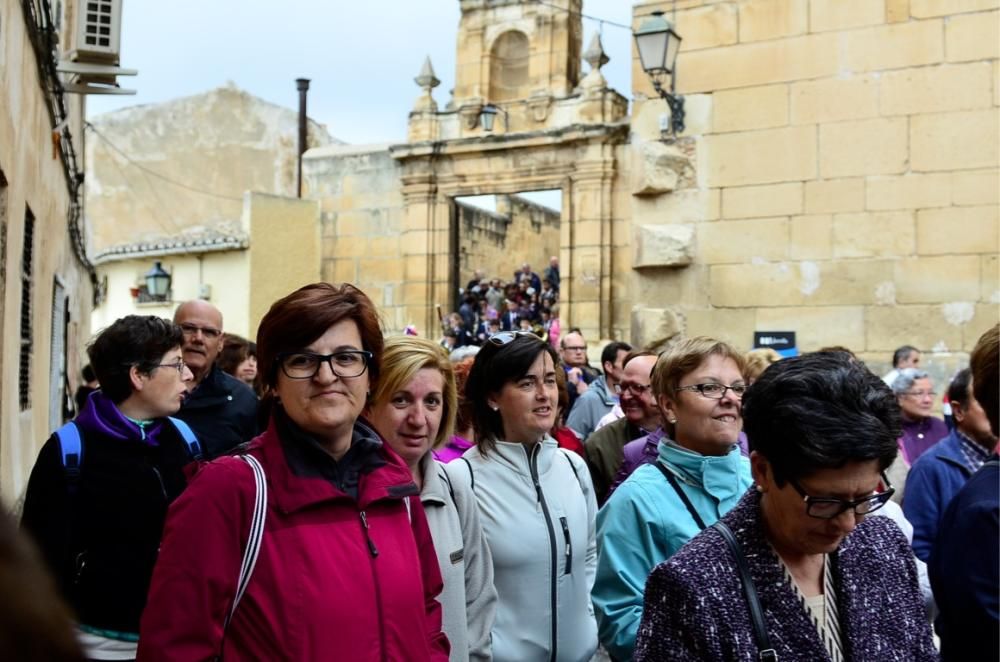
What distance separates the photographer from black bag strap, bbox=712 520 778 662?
1862 mm

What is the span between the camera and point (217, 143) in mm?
26156

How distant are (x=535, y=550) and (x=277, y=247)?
16.1m

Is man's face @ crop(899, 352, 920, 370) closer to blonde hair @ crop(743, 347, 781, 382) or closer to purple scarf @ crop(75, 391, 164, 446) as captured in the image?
blonde hair @ crop(743, 347, 781, 382)

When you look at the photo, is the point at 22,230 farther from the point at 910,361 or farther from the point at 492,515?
the point at 910,361

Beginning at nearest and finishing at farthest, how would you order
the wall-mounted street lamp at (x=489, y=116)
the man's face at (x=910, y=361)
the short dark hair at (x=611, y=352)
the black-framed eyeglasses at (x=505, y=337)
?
the black-framed eyeglasses at (x=505, y=337)
the short dark hair at (x=611, y=352)
the man's face at (x=910, y=361)
the wall-mounted street lamp at (x=489, y=116)

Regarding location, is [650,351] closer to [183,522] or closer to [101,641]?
[101,641]

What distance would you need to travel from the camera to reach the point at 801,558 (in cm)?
200

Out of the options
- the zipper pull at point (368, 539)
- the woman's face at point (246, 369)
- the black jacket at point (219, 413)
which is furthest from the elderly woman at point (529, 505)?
the woman's face at point (246, 369)

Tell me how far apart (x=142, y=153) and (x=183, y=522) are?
2528 centimetres

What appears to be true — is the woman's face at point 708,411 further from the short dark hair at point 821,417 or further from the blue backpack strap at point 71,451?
the blue backpack strap at point 71,451

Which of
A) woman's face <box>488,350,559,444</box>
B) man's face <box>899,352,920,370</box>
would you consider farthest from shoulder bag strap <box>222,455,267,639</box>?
man's face <box>899,352,920,370</box>

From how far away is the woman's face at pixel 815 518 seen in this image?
193 centimetres

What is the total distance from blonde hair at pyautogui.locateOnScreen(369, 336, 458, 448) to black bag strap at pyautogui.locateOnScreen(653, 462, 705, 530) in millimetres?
706

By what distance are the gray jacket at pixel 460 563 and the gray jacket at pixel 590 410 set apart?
3.56m
